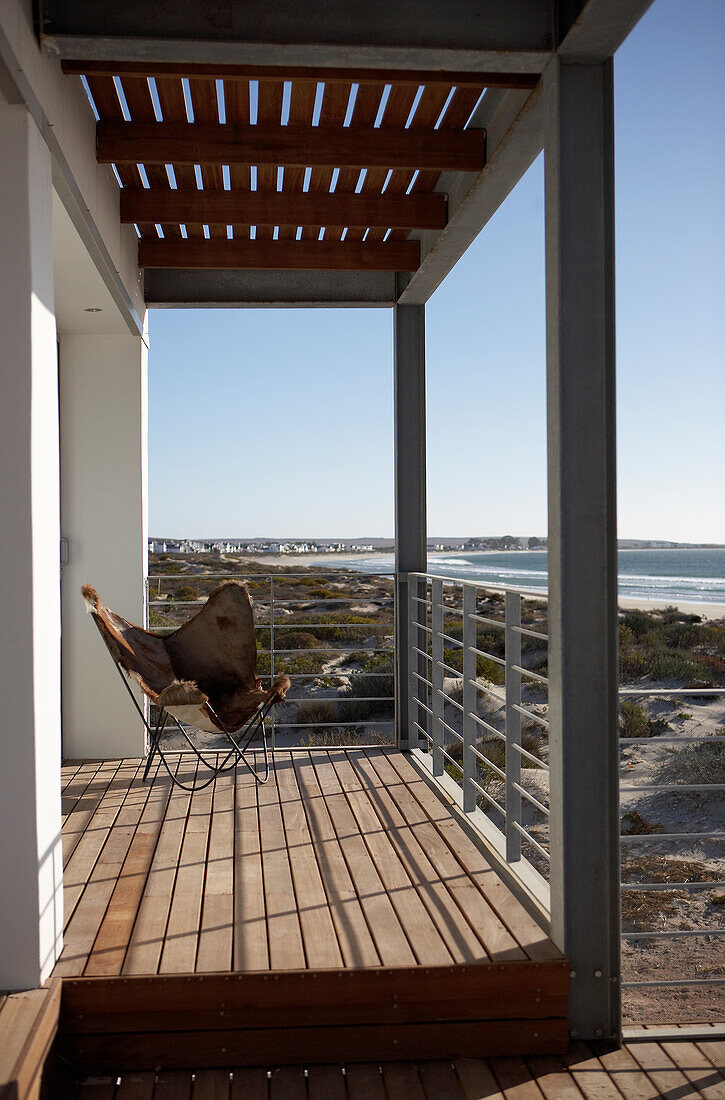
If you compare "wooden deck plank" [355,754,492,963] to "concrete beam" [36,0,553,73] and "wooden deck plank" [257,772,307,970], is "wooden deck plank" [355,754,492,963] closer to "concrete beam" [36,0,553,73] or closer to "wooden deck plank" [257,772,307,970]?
"wooden deck plank" [257,772,307,970]

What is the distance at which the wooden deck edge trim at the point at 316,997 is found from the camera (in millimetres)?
2117

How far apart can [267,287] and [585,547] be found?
9.47ft

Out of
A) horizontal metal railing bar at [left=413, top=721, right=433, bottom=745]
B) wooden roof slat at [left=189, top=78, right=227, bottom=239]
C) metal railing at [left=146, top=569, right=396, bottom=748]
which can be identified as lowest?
metal railing at [left=146, top=569, right=396, bottom=748]

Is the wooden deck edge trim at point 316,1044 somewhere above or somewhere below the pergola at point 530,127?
below

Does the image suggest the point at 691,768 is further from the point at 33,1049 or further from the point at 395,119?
the point at 33,1049

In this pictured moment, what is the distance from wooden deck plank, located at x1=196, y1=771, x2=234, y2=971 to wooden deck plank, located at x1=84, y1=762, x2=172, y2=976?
190 millimetres

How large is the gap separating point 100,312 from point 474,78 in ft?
7.11

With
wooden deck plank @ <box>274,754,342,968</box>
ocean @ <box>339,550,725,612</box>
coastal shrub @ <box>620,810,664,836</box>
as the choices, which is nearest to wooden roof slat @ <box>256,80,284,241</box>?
wooden deck plank @ <box>274,754,342,968</box>

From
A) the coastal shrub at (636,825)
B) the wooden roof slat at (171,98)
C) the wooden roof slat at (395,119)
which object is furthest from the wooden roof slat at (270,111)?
the coastal shrub at (636,825)

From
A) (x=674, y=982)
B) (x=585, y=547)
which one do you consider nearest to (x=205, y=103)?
(x=585, y=547)

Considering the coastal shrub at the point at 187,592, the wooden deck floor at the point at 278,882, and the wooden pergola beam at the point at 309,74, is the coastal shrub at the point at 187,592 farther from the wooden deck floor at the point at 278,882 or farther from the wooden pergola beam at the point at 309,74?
the wooden pergola beam at the point at 309,74

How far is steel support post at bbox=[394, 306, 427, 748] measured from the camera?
15.1 ft

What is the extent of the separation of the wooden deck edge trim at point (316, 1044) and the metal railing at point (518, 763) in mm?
353

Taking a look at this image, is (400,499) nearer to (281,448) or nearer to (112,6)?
(112,6)
